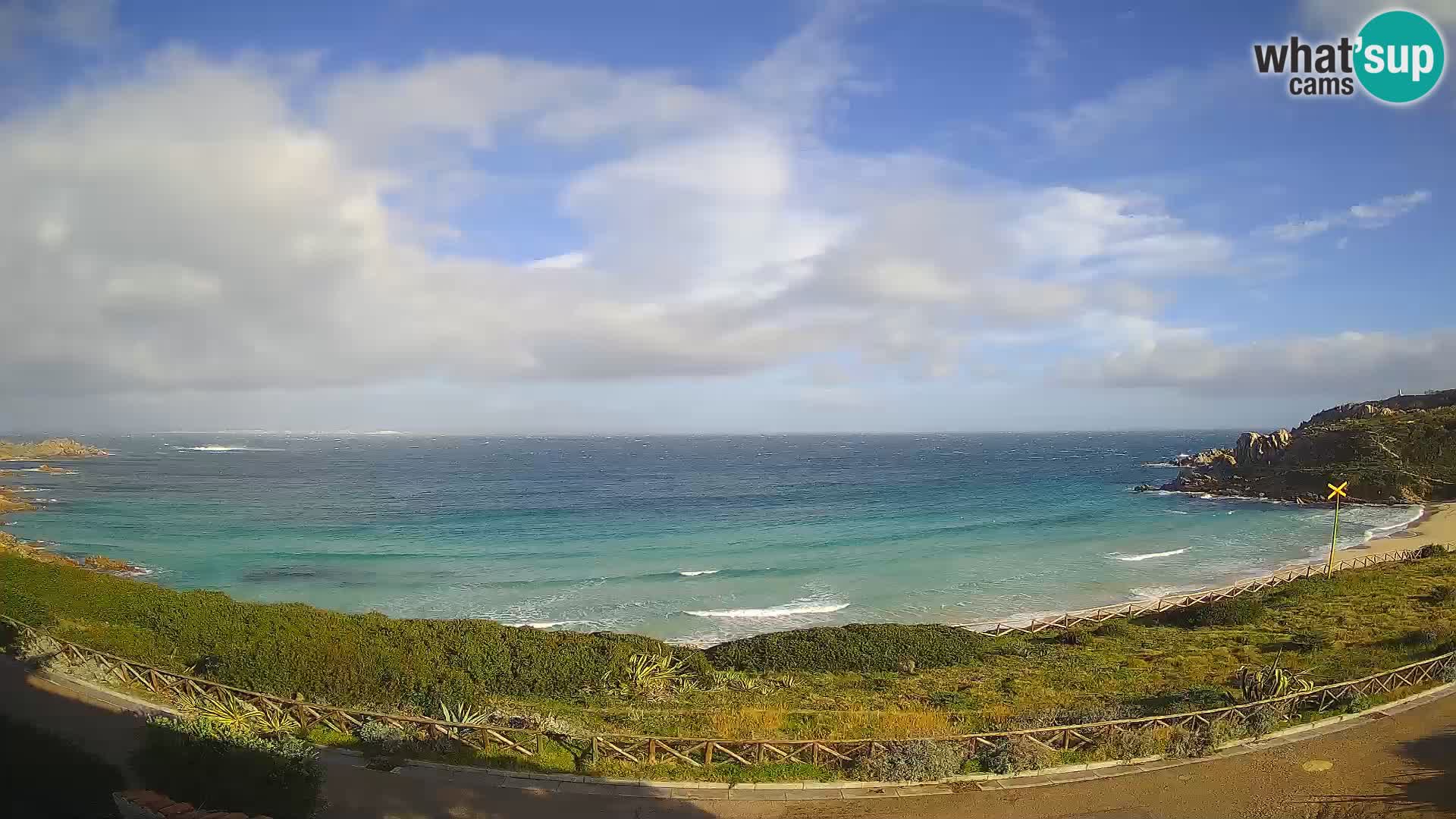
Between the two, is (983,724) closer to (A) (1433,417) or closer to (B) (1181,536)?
(B) (1181,536)

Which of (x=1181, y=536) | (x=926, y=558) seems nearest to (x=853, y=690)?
(x=926, y=558)

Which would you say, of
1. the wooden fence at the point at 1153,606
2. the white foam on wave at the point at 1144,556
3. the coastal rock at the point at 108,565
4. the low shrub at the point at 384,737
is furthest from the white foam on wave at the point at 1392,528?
the coastal rock at the point at 108,565

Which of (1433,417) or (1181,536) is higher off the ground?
(1433,417)

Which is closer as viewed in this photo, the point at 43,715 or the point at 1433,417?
the point at 43,715

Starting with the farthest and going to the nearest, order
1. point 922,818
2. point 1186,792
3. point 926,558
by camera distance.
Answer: point 926,558 → point 1186,792 → point 922,818

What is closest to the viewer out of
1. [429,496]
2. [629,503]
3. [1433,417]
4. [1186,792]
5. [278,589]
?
[1186,792]

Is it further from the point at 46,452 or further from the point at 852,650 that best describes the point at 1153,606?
the point at 46,452

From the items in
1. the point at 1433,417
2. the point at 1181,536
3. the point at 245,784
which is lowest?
the point at 1181,536
